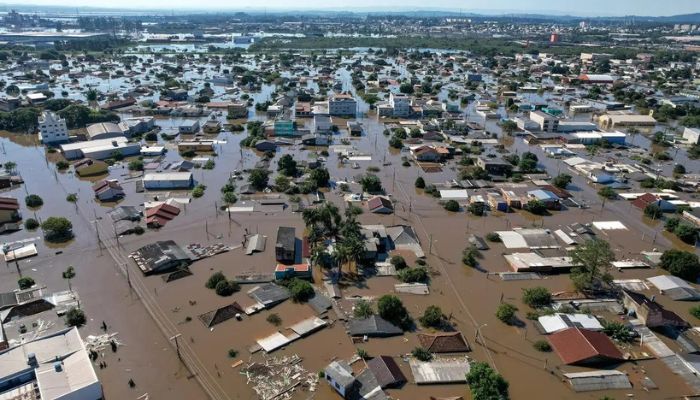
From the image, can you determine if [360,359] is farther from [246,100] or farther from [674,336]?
[246,100]

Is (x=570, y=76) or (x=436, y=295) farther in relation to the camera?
(x=570, y=76)

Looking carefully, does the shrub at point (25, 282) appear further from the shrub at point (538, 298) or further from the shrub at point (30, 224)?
the shrub at point (538, 298)

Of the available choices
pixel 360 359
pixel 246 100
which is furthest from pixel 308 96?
pixel 360 359

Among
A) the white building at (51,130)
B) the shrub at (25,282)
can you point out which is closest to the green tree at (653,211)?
the shrub at (25,282)

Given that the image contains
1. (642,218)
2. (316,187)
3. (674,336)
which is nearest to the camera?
(674,336)

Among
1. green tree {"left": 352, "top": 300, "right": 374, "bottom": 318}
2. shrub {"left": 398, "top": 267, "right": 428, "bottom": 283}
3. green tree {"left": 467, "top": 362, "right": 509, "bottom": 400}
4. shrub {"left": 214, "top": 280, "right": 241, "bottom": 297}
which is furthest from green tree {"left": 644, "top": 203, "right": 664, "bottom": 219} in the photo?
shrub {"left": 214, "top": 280, "right": 241, "bottom": 297}

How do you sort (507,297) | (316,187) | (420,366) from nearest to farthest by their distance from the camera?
(420,366) < (507,297) < (316,187)

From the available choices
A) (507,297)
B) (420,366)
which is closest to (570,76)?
(507,297)
